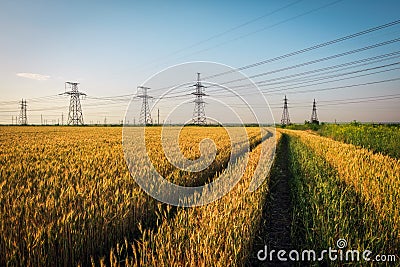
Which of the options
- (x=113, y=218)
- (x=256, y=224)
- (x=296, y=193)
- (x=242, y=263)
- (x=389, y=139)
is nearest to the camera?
(x=242, y=263)

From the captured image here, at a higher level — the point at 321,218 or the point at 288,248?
the point at 321,218

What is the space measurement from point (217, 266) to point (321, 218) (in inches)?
93.9

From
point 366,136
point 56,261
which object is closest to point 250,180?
point 56,261

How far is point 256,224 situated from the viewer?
4117mm

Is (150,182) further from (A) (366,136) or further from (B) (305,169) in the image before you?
(A) (366,136)

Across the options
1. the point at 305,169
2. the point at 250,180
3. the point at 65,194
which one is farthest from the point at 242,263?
the point at 305,169

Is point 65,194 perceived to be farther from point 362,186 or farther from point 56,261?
point 362,186

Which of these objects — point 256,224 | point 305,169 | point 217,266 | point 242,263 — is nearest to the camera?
point 217,266

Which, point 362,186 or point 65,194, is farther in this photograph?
point 362,186

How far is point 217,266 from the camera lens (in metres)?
2.40

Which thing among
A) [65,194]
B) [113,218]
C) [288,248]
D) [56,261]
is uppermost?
[65,194]

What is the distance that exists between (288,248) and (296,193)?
289 cm

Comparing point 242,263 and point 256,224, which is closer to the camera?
point 242,263

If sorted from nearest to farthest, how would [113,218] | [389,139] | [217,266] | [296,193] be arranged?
1. [217,266]
2. [113,218]
3. [296,193]
4. [389,139]
